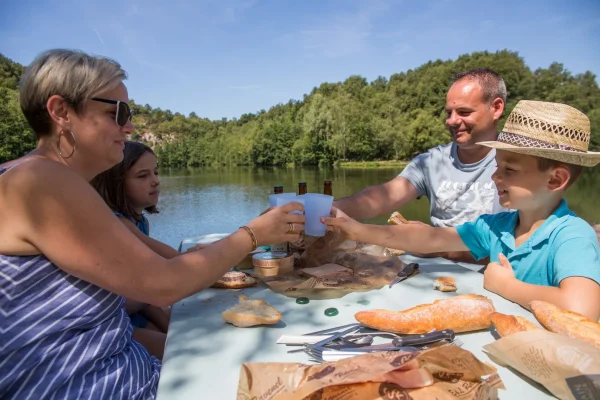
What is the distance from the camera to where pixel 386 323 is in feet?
4.32

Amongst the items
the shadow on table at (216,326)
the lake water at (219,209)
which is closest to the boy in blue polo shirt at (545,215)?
the shadow on table at (216,326)

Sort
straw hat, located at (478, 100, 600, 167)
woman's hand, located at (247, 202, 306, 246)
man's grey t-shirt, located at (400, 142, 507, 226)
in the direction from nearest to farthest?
straw hat, located at (478, 100, 600, 167)
woman's hand, located at (247, 202, 306, 246)
man's grey t-shirt, located at (400, 142, 507, 226)

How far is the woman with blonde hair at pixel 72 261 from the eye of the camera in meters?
1.18

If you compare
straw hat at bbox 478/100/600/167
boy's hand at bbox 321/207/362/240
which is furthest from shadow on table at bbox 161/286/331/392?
straw hat at bbox 478/100/600/167

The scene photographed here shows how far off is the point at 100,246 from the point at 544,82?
2168 inches

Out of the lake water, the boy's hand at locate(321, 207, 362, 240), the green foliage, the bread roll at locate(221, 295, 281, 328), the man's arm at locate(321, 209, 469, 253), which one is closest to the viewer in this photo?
the bread roll at locate(221, 295, 281, 328)

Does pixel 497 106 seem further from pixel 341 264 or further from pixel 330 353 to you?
pixel 330 353

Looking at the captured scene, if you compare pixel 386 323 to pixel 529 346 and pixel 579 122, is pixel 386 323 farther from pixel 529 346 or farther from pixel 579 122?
pixel 579 122

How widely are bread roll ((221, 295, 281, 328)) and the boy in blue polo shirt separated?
0.67 metres

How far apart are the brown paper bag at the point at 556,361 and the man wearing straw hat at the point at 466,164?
6.55 feet

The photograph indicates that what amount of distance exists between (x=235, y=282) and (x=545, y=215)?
1.54m

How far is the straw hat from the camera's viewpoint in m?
1.66

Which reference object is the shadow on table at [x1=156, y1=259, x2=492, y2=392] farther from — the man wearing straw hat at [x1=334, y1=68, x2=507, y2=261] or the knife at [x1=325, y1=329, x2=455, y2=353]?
the man wearing straw hat at [x1=334, y1=68, x2=507, y2=261]

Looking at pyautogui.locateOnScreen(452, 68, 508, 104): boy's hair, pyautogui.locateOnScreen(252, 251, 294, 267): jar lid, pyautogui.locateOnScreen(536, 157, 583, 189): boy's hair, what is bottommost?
pyautogui.locateOnScreen(252, 251, 294, 267): jar lid
